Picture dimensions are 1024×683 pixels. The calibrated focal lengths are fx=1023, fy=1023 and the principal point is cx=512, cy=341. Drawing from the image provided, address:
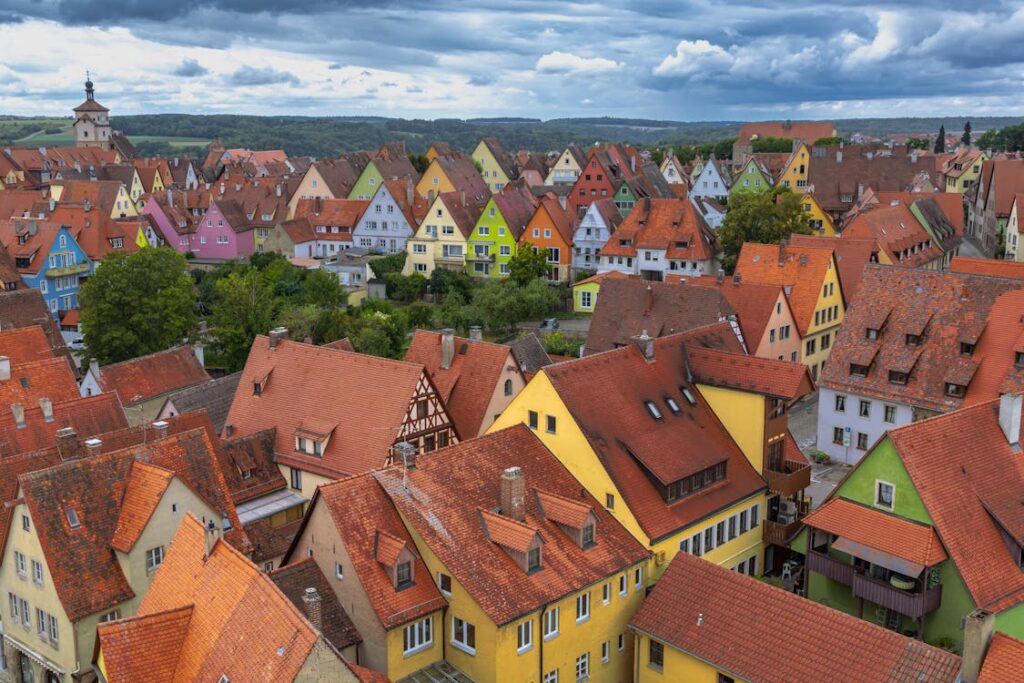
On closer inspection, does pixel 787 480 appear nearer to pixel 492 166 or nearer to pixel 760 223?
pixel 760 223

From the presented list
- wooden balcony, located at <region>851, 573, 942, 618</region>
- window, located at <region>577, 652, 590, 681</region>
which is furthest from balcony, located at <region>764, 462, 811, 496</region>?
window, located at <region>577, 652, 590, 681</region>

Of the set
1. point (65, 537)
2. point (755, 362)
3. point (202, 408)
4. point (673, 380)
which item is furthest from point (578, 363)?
point (202, 408)

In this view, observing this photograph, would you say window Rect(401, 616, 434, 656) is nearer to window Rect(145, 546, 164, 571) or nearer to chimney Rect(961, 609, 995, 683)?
window Rect(145, 546, 164, 571)

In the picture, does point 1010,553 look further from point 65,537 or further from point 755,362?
point 65,537

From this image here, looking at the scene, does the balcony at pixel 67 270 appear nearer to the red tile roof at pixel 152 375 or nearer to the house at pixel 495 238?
the red tile roof at pixel 152 375

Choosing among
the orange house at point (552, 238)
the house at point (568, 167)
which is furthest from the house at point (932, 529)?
the house at point (568, 167)

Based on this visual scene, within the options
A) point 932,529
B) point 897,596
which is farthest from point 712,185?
point 897,596
